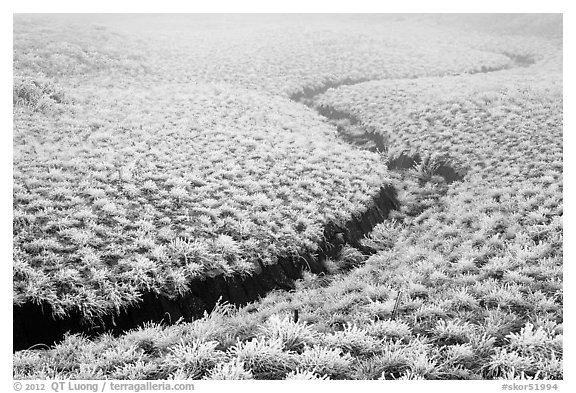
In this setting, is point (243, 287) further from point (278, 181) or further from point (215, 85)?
point (215, 85)

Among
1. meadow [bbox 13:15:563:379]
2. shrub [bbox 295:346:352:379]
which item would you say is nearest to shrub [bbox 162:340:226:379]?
meadow [bbox 13:15:563:379]

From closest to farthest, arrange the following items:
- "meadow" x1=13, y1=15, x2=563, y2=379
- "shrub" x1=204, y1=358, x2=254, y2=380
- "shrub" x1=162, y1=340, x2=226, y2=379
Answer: "shrub" x1=204, y1=358, x2=254, y2=380
"shrub" x1=162, y1=340, x2=226, y2=379
"meadow" x1=13, y1=15, x2=563, y2=379

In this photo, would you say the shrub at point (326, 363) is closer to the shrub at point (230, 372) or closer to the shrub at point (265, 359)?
the shrub at point (265, 359)

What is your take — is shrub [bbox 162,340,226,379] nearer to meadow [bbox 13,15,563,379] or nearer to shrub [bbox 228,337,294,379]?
meadow [bbox 13,15,563,379]

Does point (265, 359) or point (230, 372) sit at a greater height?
point (265, 359)

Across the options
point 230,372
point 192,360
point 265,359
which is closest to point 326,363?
point 265,359

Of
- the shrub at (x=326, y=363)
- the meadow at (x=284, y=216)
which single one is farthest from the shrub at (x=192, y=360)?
the shrub at (x=326, y=363)

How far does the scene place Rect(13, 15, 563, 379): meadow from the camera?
6289 millimetres

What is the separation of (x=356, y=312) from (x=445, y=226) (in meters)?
5.06

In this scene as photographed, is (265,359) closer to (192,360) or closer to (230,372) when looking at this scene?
(230,372)

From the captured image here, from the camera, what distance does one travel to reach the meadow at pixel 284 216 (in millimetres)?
6289

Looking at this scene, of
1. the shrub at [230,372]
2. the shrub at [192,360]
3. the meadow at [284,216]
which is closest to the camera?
the shrub at [230,372]

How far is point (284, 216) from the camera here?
10.6m

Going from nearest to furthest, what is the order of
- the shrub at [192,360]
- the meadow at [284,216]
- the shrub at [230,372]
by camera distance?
the shrub at [230,372], the shrub at [192,360], the meadow at [284,216]
